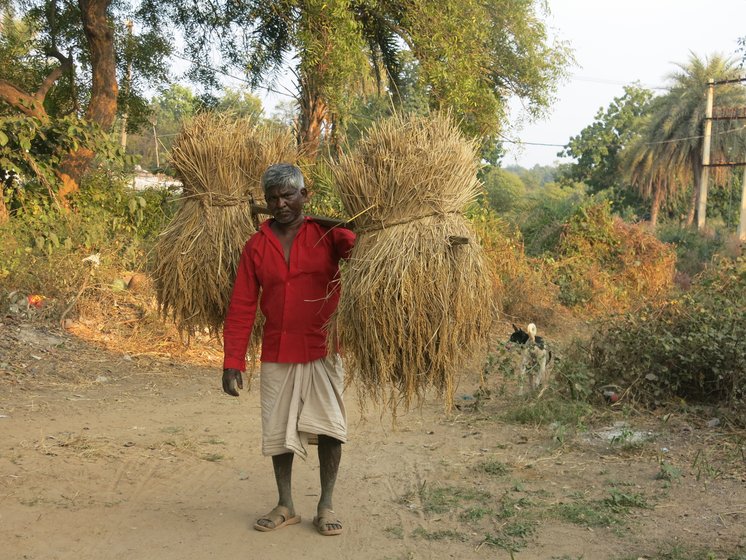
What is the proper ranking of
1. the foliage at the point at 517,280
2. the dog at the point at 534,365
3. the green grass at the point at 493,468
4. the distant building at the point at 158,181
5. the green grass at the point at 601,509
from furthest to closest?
the foliage at the point at 517,280, the dog at the point at 534,365, the distant building at the point at 158,181, the green grass at the point at 493,468, the green grass at the point at 601,509

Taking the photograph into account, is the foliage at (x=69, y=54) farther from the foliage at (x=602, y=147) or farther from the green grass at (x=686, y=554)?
the foliage at (x=602, y=147)

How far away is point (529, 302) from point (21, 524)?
8778 mm

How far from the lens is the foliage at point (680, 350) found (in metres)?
5.47

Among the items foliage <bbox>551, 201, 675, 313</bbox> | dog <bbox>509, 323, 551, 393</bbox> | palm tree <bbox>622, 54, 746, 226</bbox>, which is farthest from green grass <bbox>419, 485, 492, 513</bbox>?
palm tree <bbox>622, 54, 746, 226</bbox>

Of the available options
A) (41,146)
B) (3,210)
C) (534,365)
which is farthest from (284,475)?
(41,146)

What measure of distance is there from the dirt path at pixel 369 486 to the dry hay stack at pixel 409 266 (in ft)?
2.35

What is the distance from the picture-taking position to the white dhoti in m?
3.47

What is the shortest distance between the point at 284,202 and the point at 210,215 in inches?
31.6

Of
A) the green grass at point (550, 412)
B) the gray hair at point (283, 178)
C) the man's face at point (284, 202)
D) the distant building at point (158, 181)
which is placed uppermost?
the distant building at point (158, 181)

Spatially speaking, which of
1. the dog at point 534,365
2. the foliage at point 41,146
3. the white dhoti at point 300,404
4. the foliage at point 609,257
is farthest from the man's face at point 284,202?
the foliage at point 609,257

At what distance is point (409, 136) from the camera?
3393 millimetres

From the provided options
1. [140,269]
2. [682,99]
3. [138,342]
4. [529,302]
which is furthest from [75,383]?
[682,99]

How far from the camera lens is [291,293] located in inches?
136

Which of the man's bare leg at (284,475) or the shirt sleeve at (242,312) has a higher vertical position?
→ the shirt sleeve at (242,312)
